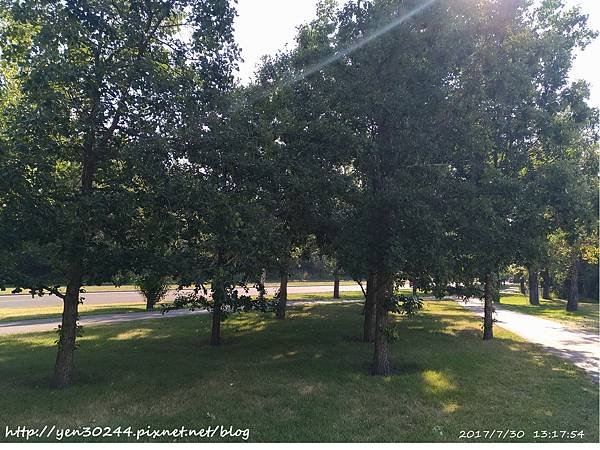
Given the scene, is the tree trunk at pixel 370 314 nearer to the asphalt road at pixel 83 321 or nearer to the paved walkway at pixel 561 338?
the paved walkway at pixel 561 338

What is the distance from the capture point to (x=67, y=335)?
7281 millimetres

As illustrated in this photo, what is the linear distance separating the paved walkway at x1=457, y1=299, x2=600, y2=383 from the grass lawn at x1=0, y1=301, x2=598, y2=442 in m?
0.56

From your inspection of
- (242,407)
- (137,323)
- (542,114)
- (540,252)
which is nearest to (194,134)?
(242,407)

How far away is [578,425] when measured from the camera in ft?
19.5

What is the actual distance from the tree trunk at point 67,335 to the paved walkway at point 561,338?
380 inches

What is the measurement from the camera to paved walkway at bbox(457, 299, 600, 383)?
33.8ft

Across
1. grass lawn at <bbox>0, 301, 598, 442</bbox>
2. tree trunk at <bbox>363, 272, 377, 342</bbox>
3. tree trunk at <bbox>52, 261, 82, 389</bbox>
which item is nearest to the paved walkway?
grass lawn at <bbox>0, 301, 598, 442</bbox>

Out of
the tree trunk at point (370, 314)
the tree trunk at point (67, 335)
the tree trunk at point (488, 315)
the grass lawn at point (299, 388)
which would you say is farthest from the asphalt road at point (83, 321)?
the tree trunk at point (488, 315)

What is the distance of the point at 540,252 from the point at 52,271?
8.73 metres

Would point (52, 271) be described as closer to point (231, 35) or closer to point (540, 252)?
point (231, 35)

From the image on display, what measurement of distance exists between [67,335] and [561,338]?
13.9m

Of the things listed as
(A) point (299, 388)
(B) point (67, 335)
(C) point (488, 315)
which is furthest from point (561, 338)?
(B) point (67, 335)

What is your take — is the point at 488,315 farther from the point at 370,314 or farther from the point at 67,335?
the point at 67,335

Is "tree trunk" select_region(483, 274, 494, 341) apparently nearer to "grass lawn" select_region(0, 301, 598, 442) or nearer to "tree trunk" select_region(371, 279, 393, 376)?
"grass lawn" select_region(0, 301, 598, 442)
